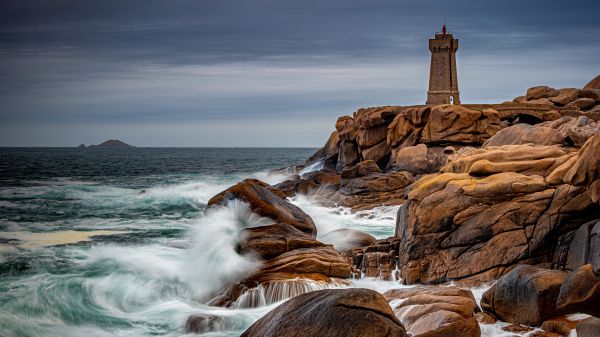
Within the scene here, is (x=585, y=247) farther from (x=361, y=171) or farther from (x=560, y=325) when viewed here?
(x=361, y=171)

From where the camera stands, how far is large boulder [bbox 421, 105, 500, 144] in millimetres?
37531

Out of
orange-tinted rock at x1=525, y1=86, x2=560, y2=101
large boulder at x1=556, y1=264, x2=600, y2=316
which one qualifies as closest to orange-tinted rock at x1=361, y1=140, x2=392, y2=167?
orange-tinted rock at x1=525, y1=86, x2=560, y2=101

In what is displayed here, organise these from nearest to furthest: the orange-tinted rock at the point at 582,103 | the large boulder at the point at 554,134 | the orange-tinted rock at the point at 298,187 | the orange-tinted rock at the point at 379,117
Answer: the large boulder at the point at 554,134 → the orange-tinted rock at the point at 298,187 → the orange-tinted rock at the point at 379,117 → the orange-tinted rock at the point at 582,103

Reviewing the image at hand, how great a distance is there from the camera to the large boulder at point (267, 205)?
20559mm

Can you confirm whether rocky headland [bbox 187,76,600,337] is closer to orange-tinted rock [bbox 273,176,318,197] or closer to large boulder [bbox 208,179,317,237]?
large boulder [bbox 208,179,317,237]

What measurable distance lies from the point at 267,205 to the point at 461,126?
20.1 metres

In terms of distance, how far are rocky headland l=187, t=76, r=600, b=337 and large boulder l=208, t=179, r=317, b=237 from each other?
45 millimetres

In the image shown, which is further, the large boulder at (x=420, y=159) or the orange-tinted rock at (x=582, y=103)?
the orange-tinted rock at (x=582, y=103)

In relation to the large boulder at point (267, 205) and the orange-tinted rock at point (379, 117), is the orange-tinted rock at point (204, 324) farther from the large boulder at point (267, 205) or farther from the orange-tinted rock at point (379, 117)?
the orange-tinted rock at point (379, 117)

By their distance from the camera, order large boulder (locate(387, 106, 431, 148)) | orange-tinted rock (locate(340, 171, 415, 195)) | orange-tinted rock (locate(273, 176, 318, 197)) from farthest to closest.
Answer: large boulder (locate(387, 106, 431, 148)) → orange-tinted rock (locate(273, 176, 318, 197)) → orange-tinted rock (locate(340, 171, 415, 195))

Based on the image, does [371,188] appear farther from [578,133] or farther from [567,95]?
[567,95]

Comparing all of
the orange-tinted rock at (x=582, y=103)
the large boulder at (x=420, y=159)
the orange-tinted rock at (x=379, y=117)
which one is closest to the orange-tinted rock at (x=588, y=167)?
the large boulder at (x=420, y=159)

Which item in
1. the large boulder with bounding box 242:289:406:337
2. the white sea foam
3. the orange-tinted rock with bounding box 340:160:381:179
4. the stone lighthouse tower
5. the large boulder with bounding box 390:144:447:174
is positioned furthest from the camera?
the stone lighthouse tower

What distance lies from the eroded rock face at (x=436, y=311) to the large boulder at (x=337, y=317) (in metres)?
1.82
